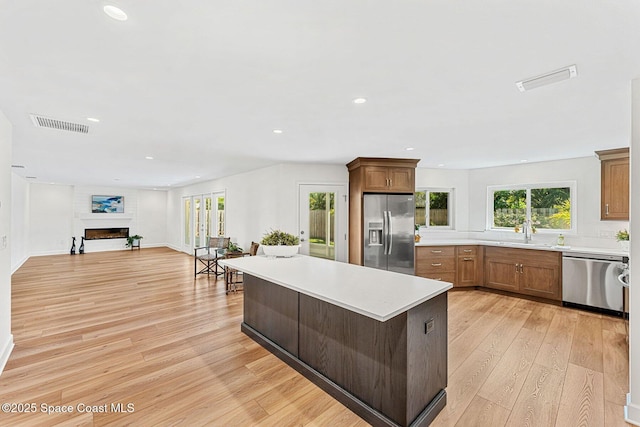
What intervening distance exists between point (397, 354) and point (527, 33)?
1.94m

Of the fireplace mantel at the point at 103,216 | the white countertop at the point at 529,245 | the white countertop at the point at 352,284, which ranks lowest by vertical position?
the white countertop at the point at 352,284

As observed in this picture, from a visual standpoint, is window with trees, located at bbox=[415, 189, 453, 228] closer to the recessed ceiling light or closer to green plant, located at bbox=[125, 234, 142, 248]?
the recessed ceiling light

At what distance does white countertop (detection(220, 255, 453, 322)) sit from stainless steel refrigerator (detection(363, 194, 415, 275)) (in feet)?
6.27

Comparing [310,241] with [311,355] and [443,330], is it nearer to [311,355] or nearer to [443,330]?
[311,355]

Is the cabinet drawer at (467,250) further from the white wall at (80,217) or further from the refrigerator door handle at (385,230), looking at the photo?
the white wall at (80,217)

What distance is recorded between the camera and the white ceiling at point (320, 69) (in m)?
1.33

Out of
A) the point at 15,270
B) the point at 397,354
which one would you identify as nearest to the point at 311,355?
the point at 397,354

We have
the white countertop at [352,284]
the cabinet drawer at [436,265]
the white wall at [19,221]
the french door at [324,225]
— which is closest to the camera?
the white countertop at [352,284]

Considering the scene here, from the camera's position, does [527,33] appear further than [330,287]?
Result: No

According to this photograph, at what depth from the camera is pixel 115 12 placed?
51.4 inches

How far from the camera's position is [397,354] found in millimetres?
1865

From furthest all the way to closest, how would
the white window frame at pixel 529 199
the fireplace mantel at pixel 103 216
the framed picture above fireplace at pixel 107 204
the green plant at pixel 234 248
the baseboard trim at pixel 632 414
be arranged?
1. the framed picture above fireplace at pixel 107 204
2. the fireplace mantel at pixel 103 216
3. the green plant at pixel 234 248
4. the white window frame at pixel 529 199
5. the baseboard trim at pixel 632 414

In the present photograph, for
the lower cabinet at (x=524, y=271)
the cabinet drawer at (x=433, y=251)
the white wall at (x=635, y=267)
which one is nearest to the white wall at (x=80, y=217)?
the cabinet drawer at (x=433, y=251)

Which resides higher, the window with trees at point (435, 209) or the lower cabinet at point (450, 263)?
the window with trees at point (435, 209)
